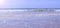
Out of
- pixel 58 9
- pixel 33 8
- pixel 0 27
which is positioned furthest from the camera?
pixel 33 8

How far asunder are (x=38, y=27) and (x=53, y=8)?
20.3 ft

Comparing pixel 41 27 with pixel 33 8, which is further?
pixel 33 8

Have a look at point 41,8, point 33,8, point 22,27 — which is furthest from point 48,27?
point 33,8

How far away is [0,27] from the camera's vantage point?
10.0 feet

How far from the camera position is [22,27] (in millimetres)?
3164

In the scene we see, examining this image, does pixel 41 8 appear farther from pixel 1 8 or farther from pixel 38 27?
pixel 38 27

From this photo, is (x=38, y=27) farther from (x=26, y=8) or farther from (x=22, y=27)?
(x=26, y=8)

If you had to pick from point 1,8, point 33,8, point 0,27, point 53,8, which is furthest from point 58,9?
point 0,27

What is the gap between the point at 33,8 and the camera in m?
9.51

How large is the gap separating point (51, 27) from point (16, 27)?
3.27ft

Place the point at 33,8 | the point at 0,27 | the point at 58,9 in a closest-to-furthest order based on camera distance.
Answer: the point at 0,27, the point at 58,9, the point at 33,8

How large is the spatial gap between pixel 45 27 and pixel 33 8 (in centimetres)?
641

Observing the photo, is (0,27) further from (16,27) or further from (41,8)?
(41,8)

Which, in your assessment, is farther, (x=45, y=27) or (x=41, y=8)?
(x=41, y=8)
